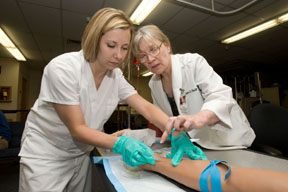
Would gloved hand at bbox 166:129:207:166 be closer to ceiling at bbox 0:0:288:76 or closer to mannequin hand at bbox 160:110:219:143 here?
mannequin hand at bbox 160:110:219:143

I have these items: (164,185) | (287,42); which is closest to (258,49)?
(287,42)

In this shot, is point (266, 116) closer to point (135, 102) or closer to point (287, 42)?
point (135, 102)

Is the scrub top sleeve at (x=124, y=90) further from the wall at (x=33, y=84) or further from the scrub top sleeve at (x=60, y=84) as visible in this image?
the wall at (x=33, y=84)

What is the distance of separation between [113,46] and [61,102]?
1.34 feet

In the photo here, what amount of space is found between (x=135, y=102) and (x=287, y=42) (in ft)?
19.3

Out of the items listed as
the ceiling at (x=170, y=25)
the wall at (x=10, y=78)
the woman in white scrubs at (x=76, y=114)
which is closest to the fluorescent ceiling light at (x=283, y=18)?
the ceiling at (x=170, y=25)

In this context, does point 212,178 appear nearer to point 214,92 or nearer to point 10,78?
point 214,92

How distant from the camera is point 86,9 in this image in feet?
10.5

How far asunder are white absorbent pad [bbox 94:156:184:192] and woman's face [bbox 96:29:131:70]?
1.80 ft

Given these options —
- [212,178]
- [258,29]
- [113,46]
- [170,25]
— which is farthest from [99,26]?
[258,29]

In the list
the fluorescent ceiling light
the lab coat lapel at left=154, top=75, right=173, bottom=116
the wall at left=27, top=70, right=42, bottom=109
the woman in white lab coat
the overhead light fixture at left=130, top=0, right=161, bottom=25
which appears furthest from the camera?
the wall at left=27, top=70, right=42, bottom=109

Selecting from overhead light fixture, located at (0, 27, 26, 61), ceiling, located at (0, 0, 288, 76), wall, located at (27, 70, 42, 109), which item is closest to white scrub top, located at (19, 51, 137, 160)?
ceiling, located at (0, 0, 288, 76)

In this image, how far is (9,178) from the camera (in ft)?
8.14

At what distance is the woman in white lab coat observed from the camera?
993 mm
